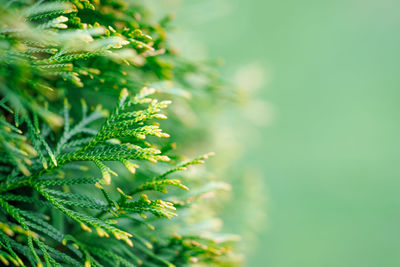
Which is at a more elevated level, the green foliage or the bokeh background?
the bokeh background

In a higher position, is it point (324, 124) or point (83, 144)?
point (324, 124)

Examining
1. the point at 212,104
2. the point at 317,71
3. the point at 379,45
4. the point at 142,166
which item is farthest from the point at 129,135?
the point at 379,45

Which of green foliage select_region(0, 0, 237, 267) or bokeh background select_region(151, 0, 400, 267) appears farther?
bokeh background select_region(151, 0, 400, 267)

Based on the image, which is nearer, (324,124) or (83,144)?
(83,144)

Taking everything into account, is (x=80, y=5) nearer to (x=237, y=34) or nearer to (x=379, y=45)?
(x=237, y=34)
